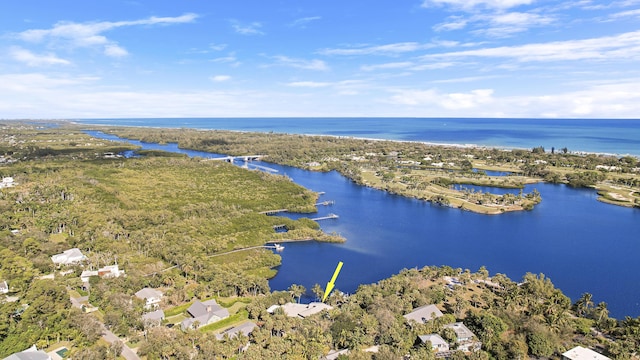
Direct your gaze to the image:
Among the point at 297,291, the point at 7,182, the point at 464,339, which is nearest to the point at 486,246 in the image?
the point at 464,339

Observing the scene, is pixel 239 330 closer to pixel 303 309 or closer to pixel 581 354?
pixel 303 309

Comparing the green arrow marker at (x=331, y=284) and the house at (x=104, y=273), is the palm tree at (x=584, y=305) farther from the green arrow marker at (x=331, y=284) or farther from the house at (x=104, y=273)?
the house at (x=104, y=273)

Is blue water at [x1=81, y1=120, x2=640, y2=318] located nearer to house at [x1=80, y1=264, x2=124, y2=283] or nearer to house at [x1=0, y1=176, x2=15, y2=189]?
house at [x1=80, y1=264, x2=124, y2=283]

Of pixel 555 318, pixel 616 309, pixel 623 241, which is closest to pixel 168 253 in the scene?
pixel 555 318

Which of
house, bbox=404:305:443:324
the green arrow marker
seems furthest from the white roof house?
house, bbox=404:305:443:324

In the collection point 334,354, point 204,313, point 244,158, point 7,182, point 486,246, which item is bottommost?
point 486,246

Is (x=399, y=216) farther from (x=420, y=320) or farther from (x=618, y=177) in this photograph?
(x=618, y=177)

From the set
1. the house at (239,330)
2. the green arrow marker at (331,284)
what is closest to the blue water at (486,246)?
the green arrow marker at (331,284)
